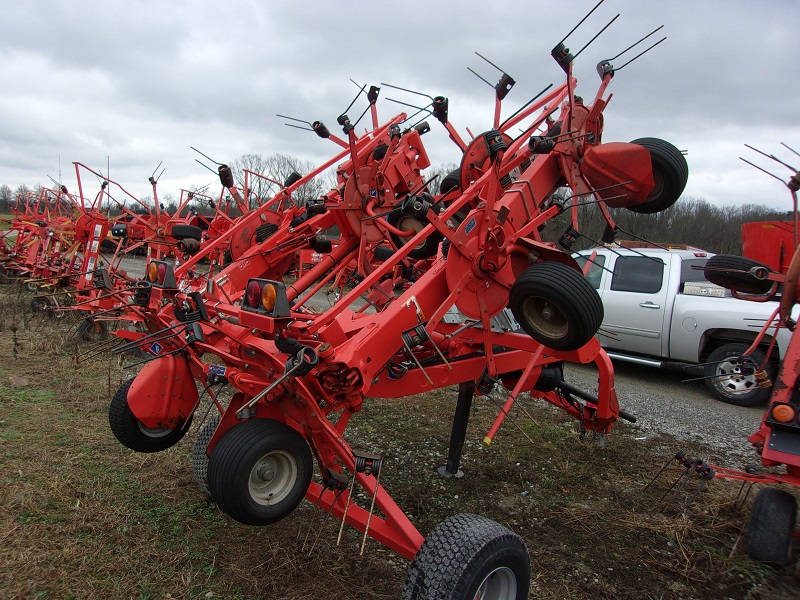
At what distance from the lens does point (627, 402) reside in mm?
7426

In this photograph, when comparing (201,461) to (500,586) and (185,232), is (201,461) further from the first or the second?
(185,232)

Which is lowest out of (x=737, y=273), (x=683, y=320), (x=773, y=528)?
(x=773, y=528)

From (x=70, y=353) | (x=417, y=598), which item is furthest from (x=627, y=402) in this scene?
(x=70, y=353)

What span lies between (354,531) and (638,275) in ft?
22.2

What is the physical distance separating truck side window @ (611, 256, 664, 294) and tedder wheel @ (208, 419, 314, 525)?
7.20m

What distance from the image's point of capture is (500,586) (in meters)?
2.92

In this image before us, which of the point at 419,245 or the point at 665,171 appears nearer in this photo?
the point at 665,171

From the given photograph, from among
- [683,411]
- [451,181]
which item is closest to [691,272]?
[683,411]

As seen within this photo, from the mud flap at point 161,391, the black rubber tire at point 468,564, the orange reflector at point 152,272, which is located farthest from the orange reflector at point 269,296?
the black rubber tire at point 468,564

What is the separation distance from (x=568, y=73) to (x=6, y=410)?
625 cm

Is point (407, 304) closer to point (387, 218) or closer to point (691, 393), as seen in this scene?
point (387, 218)

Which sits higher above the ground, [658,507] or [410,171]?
[410,171]

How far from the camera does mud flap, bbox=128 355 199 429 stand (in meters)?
3.28

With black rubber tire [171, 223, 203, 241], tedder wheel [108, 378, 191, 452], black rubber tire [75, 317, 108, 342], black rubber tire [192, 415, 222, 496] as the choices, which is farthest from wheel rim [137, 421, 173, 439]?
black rubber tire [75, 317, 108, 342]
